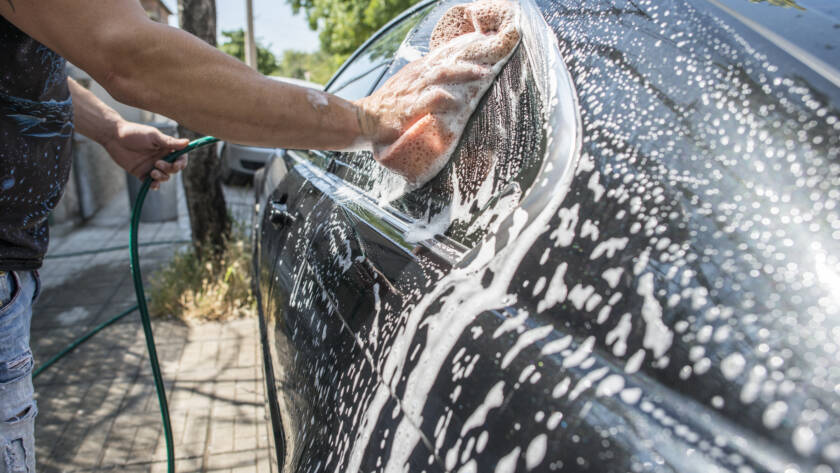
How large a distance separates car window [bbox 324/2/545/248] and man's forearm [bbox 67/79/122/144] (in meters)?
1.31

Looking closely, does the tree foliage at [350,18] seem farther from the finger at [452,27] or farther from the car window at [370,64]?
the finger at [452,27]

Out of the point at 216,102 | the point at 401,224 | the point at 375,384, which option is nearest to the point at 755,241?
the point at 375,384

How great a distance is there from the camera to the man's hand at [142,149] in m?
2.02

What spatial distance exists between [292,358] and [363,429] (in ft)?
1.90

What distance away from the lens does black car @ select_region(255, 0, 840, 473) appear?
550 millimetres

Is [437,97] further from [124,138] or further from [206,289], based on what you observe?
[206,289]

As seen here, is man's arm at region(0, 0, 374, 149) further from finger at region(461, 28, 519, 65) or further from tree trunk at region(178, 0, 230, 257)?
tree trunk at region(178, 0, 230, 257)

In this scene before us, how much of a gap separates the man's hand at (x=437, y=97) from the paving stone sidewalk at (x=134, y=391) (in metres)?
1.38

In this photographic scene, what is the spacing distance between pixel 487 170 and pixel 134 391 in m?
2.65

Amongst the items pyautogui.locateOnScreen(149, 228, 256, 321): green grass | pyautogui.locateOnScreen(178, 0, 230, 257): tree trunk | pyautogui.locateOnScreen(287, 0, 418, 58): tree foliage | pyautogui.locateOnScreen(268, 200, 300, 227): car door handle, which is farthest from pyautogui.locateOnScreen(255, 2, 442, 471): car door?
pyautogui.locateOnScreen(287, 0, 418, 58): tree foliage

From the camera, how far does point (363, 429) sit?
95cm

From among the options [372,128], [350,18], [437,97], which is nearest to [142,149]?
[372,128]

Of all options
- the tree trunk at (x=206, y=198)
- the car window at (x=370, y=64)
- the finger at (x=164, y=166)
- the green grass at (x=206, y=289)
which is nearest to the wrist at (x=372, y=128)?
the car window at (x=370, y=64)

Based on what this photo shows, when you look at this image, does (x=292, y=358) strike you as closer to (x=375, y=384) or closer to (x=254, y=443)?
(x=375, y=384)
